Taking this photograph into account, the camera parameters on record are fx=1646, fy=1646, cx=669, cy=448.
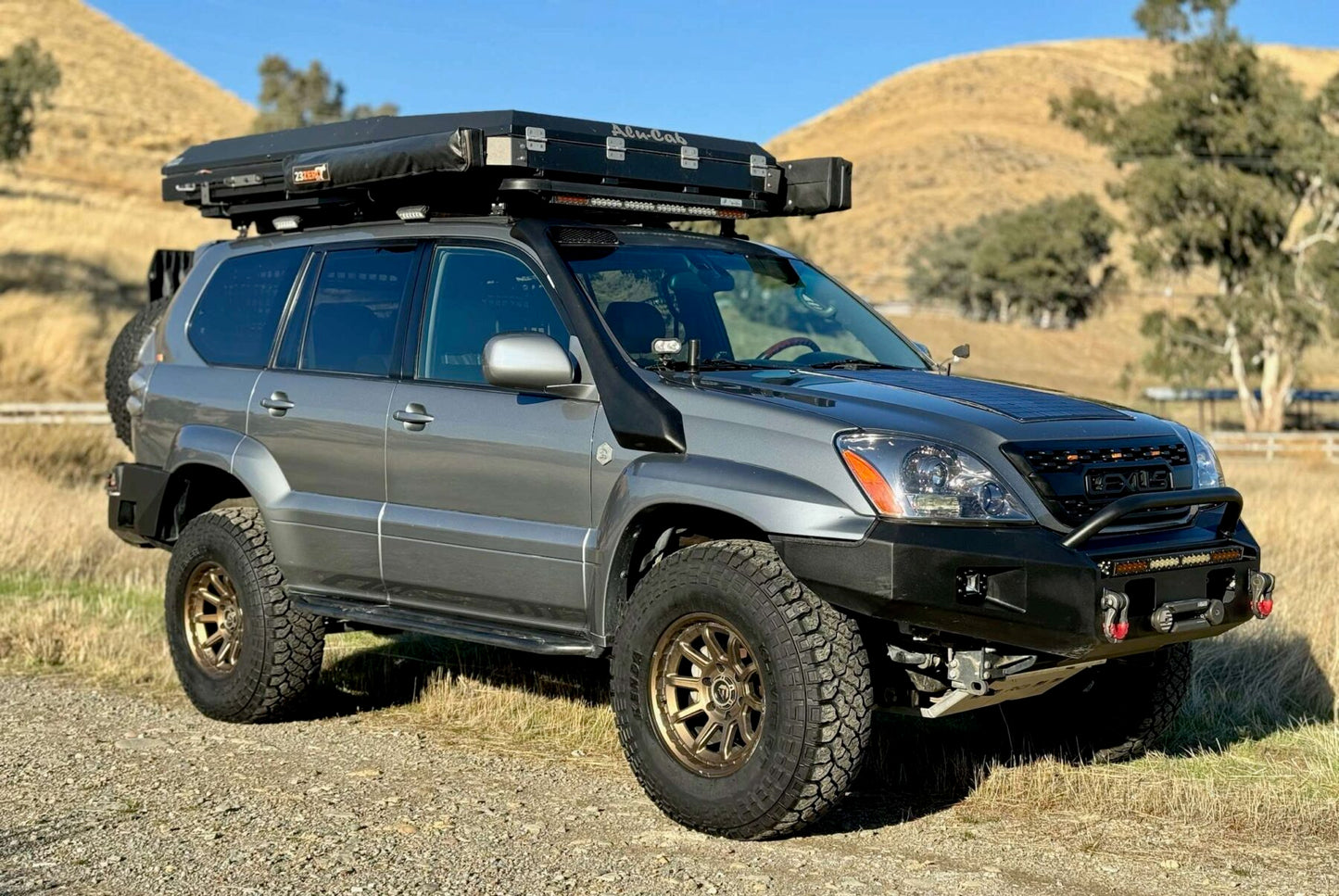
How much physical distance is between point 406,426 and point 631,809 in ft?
5.63

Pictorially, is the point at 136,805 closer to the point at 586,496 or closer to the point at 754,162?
the point at 586,496

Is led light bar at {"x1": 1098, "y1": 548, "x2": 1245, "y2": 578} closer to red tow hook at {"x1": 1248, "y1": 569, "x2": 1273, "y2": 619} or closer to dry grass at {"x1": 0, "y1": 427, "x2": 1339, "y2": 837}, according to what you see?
red tow hook at {"x1": 1248, "y1": 569, "x2": 1273, "y2": 619}

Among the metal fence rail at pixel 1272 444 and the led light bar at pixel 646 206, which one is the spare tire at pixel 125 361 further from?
the metal fence rail at pixel 1272 444

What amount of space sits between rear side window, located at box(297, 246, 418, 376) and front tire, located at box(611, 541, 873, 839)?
176 centimetres

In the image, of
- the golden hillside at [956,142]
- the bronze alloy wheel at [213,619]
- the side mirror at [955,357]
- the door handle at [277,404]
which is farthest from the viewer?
the golden hillside at [956,142]

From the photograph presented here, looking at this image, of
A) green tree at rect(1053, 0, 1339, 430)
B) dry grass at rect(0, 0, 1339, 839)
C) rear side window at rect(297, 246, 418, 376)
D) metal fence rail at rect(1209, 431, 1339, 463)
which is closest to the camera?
dry grass at rect(0, 0, 1339, 839)

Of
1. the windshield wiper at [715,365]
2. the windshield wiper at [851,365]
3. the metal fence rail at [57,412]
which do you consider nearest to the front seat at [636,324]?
the windshield wiper at [715,365]

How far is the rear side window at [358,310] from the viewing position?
662 centimetres

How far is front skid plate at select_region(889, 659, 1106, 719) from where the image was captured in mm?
5289

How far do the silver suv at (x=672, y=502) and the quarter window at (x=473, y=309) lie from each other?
0.01 m

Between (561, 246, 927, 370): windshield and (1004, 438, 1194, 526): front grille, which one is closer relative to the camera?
(1004, 438, 1194, 526): front grille

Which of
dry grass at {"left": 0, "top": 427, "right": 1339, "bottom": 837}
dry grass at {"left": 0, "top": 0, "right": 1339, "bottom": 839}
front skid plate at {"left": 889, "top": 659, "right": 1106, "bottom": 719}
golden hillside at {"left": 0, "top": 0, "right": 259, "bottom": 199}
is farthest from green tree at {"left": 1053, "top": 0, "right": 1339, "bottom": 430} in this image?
golden hillside at {"left": 0, "top": 0, "right": 259, "bottom": 199}

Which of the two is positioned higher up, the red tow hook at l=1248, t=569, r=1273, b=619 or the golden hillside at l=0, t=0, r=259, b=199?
the golden hillside at l=0, t=0, r=259, b=199

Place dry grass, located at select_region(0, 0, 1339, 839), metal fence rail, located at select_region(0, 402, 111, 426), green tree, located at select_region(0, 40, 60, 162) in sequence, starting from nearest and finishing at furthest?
1. dry grass, located at select_region(0, 0, 1339, 839)
2. metal fence rail, located at select_region(0, 402, 111, 426)
3. green tree, located at select_region(0, 40, 60, 162)
